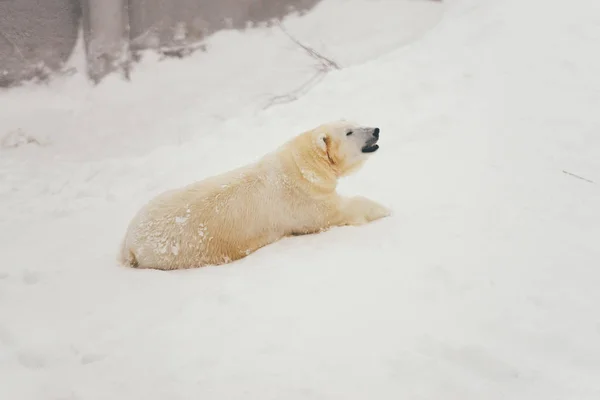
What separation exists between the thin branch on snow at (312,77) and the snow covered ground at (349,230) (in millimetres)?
118

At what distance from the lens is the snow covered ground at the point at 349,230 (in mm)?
1771

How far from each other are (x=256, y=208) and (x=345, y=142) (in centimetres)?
73

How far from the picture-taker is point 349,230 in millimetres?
3176

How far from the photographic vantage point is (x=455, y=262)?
2.48 m

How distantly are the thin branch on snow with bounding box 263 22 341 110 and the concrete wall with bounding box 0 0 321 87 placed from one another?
1001mm

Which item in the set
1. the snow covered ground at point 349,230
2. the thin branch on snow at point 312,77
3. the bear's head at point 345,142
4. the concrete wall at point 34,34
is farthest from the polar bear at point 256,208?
the concrete wall at point 34,34

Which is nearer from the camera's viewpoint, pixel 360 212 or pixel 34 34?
pixel 360 212

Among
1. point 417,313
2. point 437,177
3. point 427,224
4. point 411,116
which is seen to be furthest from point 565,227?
point 411,116

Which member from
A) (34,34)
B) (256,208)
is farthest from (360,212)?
(34,34)

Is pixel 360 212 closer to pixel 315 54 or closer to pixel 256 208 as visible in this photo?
pixel 256 208

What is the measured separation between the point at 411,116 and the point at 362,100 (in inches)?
29.0

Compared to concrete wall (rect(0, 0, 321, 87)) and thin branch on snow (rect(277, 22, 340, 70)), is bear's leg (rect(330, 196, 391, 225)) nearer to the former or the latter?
thin branch on snow (rect(277, 22, 340, 70))

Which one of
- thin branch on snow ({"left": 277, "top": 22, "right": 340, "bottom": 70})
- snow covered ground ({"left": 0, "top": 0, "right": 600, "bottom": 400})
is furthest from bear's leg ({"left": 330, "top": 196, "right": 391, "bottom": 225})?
thin branch on snow ({"left": 277, "top": 22, "right": 340, "bottom": 70})

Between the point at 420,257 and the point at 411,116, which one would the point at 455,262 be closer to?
the point at 420,257
